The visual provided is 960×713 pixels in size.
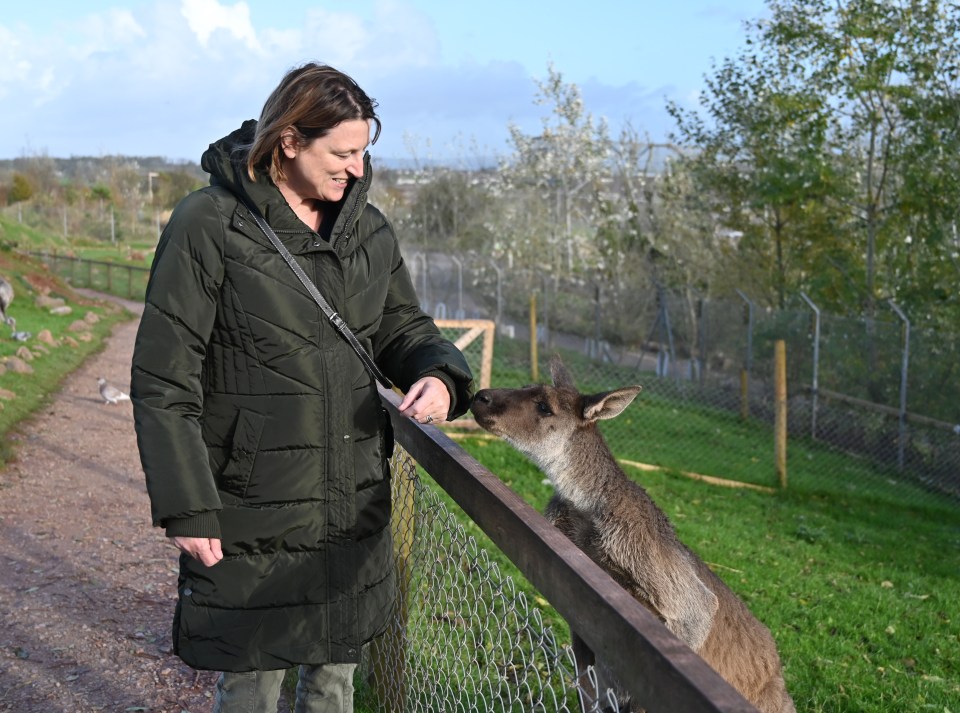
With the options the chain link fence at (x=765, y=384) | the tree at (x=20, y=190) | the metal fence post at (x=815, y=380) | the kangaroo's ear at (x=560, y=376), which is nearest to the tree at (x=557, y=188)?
the chain link fence at (x=765, y=384)

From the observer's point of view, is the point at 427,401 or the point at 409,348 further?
the point at 409,348

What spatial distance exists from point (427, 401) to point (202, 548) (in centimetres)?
78

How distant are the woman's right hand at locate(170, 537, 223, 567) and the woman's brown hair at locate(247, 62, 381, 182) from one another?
98 cm

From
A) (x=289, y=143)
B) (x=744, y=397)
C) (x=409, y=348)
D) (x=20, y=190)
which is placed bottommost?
(x=744, y=397)

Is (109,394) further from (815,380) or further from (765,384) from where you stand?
(765,384)

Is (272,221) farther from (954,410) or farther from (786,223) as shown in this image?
(786,223)

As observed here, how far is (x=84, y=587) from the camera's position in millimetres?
5547

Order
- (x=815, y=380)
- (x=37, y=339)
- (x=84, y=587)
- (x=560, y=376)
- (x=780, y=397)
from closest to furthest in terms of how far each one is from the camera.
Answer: (x=560, y=376) < (x=84, y=587) < (x=780, y=397) < (x=815, y=380) < (x=37, y=339)

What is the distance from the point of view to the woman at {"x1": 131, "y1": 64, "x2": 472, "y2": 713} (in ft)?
7.83

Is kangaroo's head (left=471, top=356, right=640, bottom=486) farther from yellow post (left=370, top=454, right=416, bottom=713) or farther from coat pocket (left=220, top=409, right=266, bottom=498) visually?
coat pocket (left=220, top=409, right=266, bottom=498)

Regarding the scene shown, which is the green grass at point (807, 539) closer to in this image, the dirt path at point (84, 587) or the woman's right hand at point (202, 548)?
the dirt path at point (84, 587)

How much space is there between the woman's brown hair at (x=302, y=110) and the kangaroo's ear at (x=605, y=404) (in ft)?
5.14

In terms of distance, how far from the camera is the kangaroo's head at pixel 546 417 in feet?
12.2

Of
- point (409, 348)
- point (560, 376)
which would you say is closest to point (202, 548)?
point (409, 348)
